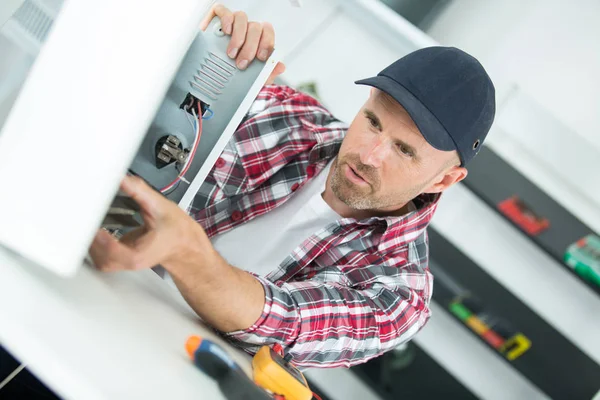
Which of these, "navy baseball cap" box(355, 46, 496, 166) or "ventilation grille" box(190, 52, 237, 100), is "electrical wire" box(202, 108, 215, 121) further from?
"navy baseball cap" box(355, 46, 496, 166)

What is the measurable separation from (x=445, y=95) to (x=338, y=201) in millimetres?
386

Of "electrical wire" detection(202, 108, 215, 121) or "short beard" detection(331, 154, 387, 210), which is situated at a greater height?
"electrical wire" detection(202, 108, 215, 121)

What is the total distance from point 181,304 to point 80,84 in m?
0.40

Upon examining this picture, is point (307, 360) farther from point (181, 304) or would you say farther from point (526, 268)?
point (526, 268)

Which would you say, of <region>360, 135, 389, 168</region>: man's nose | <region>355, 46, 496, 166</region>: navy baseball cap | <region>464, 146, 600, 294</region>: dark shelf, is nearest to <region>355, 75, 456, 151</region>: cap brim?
<region>355, 46, 496, 166</region>: navy baseball cap

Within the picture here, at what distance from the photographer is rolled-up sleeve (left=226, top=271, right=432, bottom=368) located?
838mm

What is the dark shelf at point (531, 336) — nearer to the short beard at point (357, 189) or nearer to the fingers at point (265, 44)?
the short beard at point (357, 189)

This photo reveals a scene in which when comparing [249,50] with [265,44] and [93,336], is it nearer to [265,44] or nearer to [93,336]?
[265,44]

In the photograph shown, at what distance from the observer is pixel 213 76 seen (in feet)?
2.99

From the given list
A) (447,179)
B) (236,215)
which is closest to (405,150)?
(447,179)

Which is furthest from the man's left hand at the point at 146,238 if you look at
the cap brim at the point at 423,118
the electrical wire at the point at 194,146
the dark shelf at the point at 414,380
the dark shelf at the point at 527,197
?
the dark shelf at the point at 414,380

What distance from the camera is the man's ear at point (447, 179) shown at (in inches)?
53.5

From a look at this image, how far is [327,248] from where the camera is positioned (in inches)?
49.4

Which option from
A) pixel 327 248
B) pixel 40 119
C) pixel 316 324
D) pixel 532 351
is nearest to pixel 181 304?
pixel 316 324
